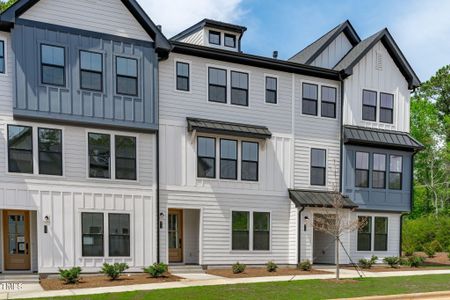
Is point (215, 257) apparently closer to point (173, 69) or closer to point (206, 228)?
point (206, 228)

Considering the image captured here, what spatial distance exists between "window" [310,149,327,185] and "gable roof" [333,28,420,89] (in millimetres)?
3752

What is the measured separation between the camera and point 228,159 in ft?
58.3

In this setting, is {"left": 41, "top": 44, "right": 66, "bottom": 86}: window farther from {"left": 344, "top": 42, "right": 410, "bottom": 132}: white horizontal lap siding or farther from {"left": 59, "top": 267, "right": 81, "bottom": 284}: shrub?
{"left": 344, "top": 42, "right": 410, "bottom": 132}: white horizontal lap siding

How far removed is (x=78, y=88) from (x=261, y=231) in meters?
9.20

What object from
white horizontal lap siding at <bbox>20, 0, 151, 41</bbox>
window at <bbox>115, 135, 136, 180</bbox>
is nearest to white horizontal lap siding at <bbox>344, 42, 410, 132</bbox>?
white horizontal lap siding at <bbox>20, 0, 151, 41</bbox>

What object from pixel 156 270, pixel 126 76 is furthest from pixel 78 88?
pixel 156 270

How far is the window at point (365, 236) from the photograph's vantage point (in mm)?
19741

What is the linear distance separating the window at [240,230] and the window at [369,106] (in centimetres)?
746

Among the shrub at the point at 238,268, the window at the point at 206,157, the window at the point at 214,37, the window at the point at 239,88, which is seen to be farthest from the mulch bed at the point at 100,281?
the window at the point at 214,37

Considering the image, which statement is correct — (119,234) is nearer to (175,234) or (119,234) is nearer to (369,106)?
(175,234)

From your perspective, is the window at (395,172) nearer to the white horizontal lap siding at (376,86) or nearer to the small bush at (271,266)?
the white horizontal lap siding at (376,86)

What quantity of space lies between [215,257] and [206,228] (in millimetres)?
1217

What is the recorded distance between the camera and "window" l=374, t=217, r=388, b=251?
20172 mm

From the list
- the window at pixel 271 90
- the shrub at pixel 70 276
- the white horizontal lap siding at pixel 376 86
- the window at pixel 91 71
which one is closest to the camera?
the shrub at pixel 70 276
